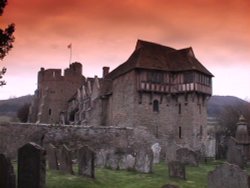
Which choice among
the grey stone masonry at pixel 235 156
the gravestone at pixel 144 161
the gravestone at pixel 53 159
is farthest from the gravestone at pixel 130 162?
the grey stone masonry at pixel 235 156

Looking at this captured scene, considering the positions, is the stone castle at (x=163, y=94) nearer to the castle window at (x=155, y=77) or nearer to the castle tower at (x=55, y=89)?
the castle window at (x=155, y=77)

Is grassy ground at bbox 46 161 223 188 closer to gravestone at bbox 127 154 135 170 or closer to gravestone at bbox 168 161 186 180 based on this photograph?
gravestone at bbox 168 161 186 180

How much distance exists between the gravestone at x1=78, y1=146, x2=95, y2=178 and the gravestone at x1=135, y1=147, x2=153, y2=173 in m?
4.31

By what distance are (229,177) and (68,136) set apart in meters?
21.4

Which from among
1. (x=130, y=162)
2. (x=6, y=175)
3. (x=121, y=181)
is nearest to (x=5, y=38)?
(x=6, y=175)

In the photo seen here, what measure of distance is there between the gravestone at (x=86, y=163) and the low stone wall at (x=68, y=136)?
476 inches

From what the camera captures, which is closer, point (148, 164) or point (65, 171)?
point (65, 171)

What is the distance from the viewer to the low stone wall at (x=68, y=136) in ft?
98.9

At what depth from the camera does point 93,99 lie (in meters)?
48.0

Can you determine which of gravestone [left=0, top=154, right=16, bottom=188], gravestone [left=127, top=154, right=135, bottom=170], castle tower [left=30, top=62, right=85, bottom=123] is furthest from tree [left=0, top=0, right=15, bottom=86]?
castle tower [left=30, top=62, right=85, bottom=123]

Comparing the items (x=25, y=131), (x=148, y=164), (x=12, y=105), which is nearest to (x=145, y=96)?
(x=25, y=131)

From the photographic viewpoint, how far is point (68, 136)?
32625mm

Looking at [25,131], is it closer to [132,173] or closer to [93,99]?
[132,173]

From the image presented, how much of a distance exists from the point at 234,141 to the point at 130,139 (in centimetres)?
1243
